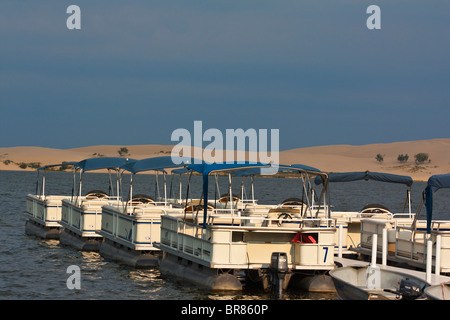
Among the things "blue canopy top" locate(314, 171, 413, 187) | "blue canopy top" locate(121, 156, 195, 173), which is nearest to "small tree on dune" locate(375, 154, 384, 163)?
"blue canopy top" locate(314, 171, 413, 187)

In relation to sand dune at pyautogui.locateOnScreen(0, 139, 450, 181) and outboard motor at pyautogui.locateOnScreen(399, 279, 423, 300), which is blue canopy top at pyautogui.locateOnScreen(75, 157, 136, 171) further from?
sand dune at pyautogui.locateOnScreen(0, 139, 450, 181)

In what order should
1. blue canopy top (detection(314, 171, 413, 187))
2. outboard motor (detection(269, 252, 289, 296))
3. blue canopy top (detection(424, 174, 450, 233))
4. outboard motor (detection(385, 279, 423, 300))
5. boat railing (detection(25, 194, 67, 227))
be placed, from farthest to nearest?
1. boat railing (detection(25, 194, 67, 227))
2. blue canopy top (detection(314, 171, 413, 187))
3. blue canopy top (detection(424, 174, 450, 233))
4. outboard motor (detection(269, 252, 289, 296))
5. outboard motor (detection(385, 279, 423, 300))

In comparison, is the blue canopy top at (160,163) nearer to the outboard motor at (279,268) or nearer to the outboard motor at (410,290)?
the outboard motor at (279,268)

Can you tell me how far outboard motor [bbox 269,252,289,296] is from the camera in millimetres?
18312

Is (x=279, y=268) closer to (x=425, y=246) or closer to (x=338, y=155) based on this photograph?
(x=425, y=246)

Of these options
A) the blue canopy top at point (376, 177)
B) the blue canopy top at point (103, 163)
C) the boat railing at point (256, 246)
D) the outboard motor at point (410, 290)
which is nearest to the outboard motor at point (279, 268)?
the boat railing at point (256, 246)

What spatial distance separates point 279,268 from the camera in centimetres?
1830

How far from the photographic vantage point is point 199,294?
62.3ft

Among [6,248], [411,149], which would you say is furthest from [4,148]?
[6,248]

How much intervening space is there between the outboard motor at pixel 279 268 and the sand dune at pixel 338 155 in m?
128

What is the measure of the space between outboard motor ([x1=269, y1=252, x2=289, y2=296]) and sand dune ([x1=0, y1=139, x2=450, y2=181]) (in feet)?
421

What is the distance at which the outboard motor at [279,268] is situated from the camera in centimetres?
1831
